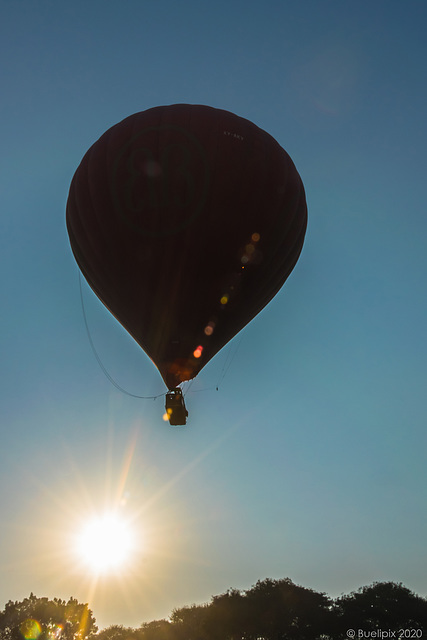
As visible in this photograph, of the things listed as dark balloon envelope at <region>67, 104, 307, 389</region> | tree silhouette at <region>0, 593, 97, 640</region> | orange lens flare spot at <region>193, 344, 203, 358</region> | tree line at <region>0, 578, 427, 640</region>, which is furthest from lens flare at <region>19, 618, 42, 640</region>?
orange lens flare spot at <region>193, 344, 203, 358</region>

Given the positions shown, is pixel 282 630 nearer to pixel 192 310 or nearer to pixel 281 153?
pixel 192 310

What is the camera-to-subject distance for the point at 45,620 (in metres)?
62.8

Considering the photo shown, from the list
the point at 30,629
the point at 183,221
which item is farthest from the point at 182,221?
the point at 30,629

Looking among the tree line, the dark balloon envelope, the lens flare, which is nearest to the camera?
the dark balloon envelope

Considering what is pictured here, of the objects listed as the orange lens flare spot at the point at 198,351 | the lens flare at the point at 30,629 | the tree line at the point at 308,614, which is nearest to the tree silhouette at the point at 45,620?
the lens flare at the point at 30,629

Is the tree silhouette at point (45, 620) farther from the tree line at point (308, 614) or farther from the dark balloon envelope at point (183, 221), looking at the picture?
the dark balloon envelope at point (183, 221)

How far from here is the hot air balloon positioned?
13.6 meters

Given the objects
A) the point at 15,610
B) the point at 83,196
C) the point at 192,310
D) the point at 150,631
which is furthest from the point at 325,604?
the point at 15,610

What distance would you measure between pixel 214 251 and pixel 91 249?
155 inches

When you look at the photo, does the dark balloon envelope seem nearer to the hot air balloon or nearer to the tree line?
the hot air balloon

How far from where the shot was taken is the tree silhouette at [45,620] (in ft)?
200

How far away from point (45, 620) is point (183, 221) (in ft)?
222

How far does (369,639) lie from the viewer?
126 feet

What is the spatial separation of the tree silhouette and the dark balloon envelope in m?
63.1
